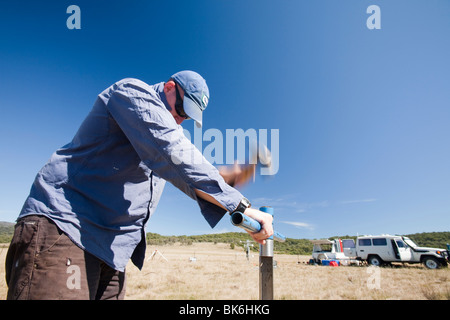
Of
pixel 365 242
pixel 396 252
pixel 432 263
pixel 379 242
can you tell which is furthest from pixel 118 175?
pixel 365 242

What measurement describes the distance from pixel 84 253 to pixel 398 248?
76.2 ft

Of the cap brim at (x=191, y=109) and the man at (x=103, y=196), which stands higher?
the cap brim at (x=191, y=109)

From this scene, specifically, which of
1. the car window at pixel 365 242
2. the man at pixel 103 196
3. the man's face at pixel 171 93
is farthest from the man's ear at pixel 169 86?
the car window at pixel 365 242

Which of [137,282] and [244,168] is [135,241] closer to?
[244,168]

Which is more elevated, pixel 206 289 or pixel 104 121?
pixel 104 121

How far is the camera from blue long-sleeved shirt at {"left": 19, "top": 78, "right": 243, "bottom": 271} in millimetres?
1182

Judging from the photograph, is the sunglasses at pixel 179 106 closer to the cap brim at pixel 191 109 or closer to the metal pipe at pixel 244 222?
the cap brim at pixel 191 109

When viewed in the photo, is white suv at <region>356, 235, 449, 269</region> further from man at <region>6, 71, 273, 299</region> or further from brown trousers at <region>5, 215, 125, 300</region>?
brown trousers at <region>5, 215, 125, 300</region>

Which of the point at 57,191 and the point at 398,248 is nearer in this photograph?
the point at 57,191

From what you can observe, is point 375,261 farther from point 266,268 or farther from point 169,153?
point 169,153

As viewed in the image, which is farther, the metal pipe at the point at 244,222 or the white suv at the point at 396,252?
the white suv at the point at 396,252

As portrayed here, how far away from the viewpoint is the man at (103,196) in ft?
3.77
